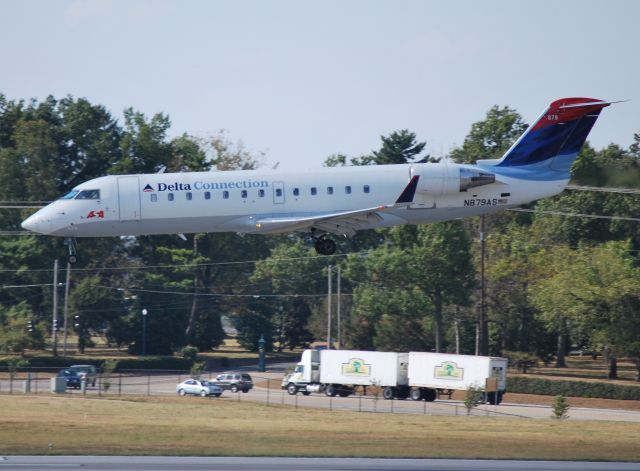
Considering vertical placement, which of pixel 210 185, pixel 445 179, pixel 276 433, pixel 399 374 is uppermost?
pixel 445 179

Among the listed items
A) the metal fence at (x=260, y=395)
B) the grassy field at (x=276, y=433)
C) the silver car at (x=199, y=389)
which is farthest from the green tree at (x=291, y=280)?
the grassy field at (x=276, y=433)

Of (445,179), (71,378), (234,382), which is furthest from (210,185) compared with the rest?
(234,382)

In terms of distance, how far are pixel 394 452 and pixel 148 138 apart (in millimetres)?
62068

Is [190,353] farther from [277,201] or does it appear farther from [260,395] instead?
[277,201]

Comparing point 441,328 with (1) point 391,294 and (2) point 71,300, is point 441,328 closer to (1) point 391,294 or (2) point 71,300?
(1) point 391,294

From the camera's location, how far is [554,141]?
39.9 metres

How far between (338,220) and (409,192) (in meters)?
2.67

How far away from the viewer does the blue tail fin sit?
130 feet

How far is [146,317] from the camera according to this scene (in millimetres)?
85312

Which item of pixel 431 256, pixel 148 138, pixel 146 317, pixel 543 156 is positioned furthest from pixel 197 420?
pixel 148 138

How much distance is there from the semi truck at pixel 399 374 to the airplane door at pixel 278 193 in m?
21.8

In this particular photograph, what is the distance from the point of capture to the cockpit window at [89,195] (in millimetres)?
36812

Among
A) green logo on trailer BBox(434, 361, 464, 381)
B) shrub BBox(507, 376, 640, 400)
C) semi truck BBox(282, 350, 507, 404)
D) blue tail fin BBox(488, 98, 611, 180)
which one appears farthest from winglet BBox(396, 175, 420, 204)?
shrub BBox(507, 376, 640, 400)

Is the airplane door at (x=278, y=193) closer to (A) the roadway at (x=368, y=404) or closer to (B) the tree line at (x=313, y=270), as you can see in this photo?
(A) the roadway at (x=368, y=404)
